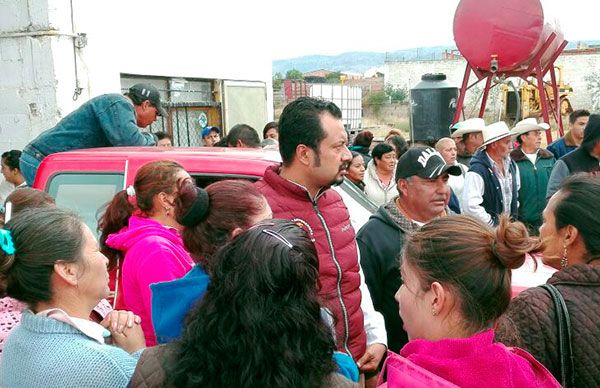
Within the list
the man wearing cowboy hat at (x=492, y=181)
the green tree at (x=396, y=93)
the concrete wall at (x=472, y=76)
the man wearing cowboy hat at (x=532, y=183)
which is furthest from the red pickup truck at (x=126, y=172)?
the green tree at (x=396, y=93)

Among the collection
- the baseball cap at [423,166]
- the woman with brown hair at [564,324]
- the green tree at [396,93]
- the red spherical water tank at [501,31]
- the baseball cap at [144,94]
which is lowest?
the green tree at [396,93]

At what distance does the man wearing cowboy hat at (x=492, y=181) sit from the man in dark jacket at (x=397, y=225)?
6.57 ft

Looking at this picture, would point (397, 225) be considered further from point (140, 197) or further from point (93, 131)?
point (93, 131)

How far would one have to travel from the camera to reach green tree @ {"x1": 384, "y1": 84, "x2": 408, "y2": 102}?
155 ft

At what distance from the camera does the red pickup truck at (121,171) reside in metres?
3.82

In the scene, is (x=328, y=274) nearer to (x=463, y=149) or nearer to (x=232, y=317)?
(x=232, y=317)

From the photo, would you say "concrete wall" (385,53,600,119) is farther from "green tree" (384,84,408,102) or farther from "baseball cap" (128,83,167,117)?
"baseball cap" (128,83,167,117)

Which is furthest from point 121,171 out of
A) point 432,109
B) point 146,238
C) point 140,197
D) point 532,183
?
point 432,109

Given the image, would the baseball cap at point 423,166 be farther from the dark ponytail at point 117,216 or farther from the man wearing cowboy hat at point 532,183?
the man wearing cowboy hat at point 532,183

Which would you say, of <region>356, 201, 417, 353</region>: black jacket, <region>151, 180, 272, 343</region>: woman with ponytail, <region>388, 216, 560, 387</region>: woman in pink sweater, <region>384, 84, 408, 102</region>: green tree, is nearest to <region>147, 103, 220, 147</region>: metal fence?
<region>356, 201, 417, 353</region>: black jacket

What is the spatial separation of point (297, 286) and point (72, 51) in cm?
767

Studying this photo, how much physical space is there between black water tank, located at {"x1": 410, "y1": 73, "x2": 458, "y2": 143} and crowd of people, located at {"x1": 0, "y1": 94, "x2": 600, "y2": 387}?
8.75 meters

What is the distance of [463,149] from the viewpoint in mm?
7207

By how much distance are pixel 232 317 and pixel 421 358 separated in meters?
0.59
